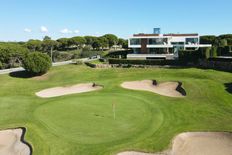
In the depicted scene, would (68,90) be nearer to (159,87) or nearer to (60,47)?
(159,87)

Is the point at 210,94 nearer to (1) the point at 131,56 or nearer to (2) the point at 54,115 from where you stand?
(2) the point at 54,115

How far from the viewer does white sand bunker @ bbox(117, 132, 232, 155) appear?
53.5 ft

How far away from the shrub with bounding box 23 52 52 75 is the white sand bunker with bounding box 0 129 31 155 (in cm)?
2989

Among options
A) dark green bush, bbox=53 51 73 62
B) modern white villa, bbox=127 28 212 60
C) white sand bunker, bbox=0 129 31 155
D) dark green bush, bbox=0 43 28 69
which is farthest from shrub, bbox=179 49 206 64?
dark green bush, bbox=53 51 73 62

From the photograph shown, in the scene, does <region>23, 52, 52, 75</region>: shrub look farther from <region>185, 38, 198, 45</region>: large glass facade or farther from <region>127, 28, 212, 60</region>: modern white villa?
<region>185, 38, 198, 45</region>: large glass facade

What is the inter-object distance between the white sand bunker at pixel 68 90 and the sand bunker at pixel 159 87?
4705mm

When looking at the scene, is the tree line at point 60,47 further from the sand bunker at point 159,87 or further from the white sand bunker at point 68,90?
the sand bunker at point 159,87

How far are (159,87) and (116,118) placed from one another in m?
16.6

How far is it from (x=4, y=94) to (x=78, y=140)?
2372 cm

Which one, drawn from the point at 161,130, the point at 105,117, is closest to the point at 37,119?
the point at 105,117


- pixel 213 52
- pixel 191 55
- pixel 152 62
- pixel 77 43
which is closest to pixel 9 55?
pixel 152 62

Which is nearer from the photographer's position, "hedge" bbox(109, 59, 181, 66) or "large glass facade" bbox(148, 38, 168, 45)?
"hedge" bbox(109, 59, 181, 66)

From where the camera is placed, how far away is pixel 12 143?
1883 centimetres

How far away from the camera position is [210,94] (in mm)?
29859
